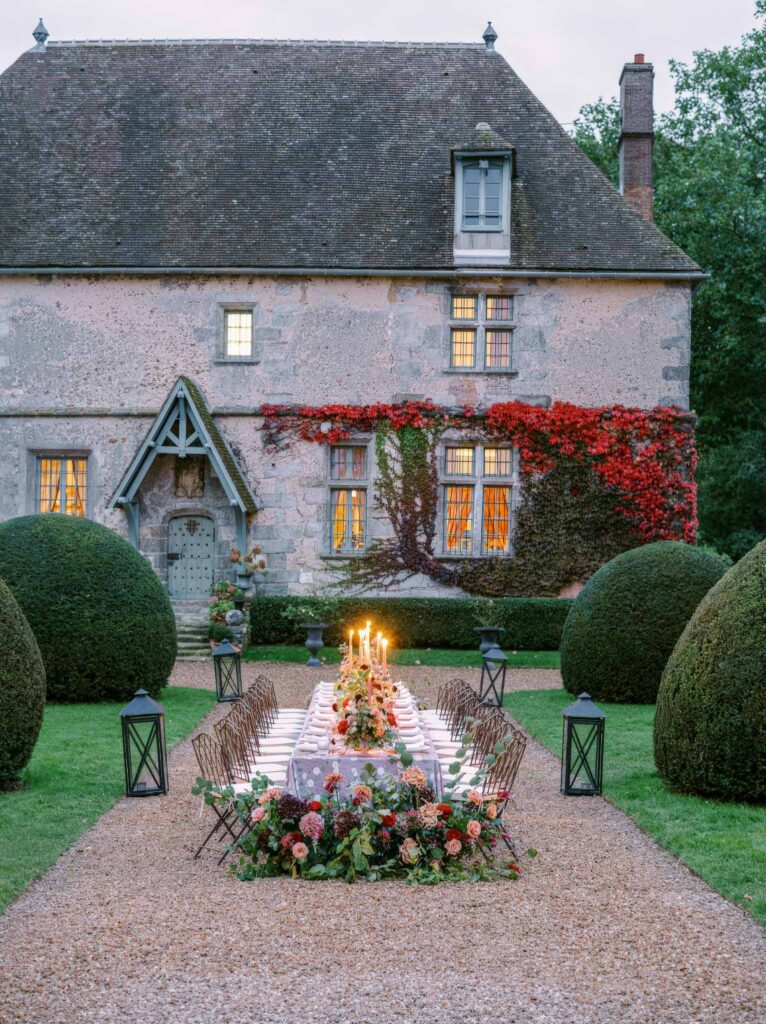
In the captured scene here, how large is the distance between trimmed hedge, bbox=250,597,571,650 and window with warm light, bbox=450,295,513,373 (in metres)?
4.53

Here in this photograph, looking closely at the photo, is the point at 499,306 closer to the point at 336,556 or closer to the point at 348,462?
the point at 348,462

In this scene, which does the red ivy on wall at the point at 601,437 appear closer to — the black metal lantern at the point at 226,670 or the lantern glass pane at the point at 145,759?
the black metal lantern at the point at 226,670

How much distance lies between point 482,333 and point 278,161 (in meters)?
5.45

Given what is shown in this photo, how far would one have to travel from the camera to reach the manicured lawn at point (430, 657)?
1927cm

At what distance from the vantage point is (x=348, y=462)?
22234 mm

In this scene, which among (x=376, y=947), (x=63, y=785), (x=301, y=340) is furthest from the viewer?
(x=301, y=340)

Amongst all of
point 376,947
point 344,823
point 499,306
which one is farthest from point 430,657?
point 376,947

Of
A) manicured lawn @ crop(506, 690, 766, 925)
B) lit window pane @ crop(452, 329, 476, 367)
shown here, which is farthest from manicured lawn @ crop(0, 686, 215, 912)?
lit window pane @ crop(452, 329, 476, 367)

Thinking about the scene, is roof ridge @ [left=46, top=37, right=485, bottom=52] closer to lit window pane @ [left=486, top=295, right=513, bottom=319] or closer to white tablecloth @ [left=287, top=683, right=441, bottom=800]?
lit window pane @ [left=486, top=295, right=513, bottom=319]

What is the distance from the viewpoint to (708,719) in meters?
8.73

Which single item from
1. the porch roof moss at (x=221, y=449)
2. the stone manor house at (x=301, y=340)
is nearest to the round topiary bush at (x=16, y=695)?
the porch roof moss at (x=221, y=449)

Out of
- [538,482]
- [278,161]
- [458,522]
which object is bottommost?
[458,522]

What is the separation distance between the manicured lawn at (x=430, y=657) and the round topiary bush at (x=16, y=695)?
1026 cm

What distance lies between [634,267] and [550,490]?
433 cm
